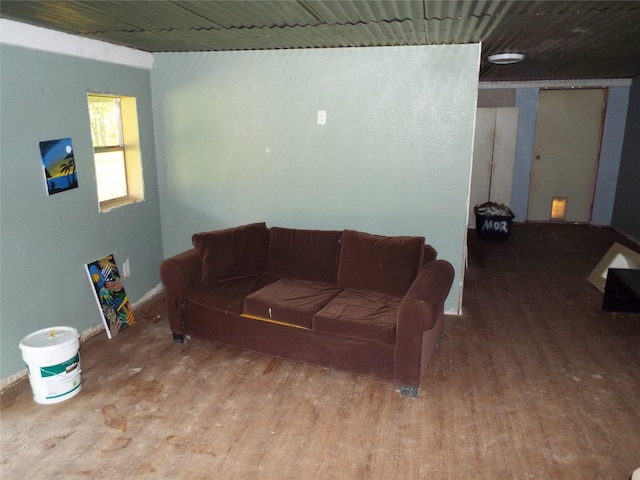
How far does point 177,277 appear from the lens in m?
3.43

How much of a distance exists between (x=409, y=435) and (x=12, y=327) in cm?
254

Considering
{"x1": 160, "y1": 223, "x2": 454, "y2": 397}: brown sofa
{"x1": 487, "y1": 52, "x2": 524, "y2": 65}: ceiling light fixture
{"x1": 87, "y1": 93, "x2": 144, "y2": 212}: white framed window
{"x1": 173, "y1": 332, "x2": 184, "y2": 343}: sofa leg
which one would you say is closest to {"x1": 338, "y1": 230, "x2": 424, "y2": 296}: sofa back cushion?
{"x1": 160, "y1": 223, "x2": 454, "y2": 397}: brown sofa

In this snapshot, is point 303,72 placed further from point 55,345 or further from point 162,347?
point 55,345

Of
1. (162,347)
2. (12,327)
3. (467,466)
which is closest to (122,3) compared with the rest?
(12,327)

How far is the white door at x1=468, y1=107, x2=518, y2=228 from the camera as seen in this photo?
7250 millimetres

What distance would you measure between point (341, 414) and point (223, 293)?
125cm

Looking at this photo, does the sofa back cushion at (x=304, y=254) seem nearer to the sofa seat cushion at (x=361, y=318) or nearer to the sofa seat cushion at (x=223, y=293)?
the sofa seat cushion at (x=223, y=293)

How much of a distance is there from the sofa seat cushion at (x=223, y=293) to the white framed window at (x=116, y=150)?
1.10 m

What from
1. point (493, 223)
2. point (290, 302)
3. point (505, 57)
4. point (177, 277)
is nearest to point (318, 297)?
point (290, 302)

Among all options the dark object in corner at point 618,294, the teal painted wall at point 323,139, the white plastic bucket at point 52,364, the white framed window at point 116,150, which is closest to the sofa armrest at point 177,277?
the white plastic bucket at point 52,364

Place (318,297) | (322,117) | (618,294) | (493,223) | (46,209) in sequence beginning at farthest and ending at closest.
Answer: (493,223) < (618,294) < (322,117) < (318,297) < (46,209)

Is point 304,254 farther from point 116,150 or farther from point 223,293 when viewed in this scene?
point 116,150

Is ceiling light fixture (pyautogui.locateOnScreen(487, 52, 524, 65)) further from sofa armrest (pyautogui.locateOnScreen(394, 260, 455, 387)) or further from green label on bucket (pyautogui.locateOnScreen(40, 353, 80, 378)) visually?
green label on bucket (pyautogui.locateOnScreen(40, 353, 80, 378))

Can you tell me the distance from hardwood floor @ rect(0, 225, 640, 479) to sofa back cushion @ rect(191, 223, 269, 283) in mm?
592
